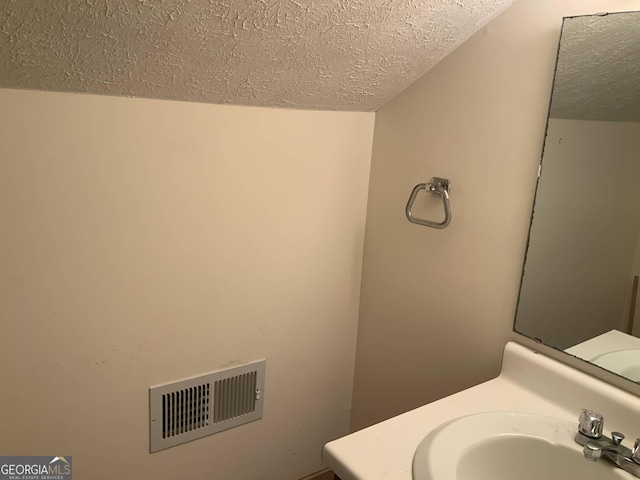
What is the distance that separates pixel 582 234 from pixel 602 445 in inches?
18.5

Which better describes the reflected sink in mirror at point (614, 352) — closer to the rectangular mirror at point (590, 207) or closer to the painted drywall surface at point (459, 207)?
the rectangular mirror at point (590, 207)

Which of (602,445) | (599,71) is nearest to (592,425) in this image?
(602,445)

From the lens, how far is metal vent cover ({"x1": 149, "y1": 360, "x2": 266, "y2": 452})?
146 centimetres

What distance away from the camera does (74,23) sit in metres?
0.92

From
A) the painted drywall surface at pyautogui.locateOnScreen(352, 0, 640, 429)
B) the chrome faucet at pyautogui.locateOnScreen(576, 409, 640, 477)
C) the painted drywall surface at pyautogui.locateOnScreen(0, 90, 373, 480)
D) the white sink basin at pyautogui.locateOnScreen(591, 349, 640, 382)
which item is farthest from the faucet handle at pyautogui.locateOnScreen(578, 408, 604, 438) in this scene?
the painted drywall surface at pyautogui.locateOnScreen(0, 90, 373, 480)

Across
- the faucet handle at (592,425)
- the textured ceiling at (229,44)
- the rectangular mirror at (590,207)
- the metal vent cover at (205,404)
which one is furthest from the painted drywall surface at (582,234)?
the metal vent cover at (205,404)

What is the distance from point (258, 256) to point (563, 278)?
80 cm

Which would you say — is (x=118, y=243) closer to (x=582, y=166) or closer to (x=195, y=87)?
(x=195, y=87)

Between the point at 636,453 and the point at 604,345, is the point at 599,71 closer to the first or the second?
the point at 604,345

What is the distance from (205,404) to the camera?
5.03 feet

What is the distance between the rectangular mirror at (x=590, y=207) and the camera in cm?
111

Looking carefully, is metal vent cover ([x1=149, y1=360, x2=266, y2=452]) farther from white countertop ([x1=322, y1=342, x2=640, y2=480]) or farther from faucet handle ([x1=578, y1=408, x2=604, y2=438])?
faucet handle ([x1=578, y1=408, x2=604, y2=438])

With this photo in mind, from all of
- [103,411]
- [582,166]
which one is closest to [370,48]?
[582,166]

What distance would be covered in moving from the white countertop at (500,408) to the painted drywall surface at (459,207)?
0.12 metres
